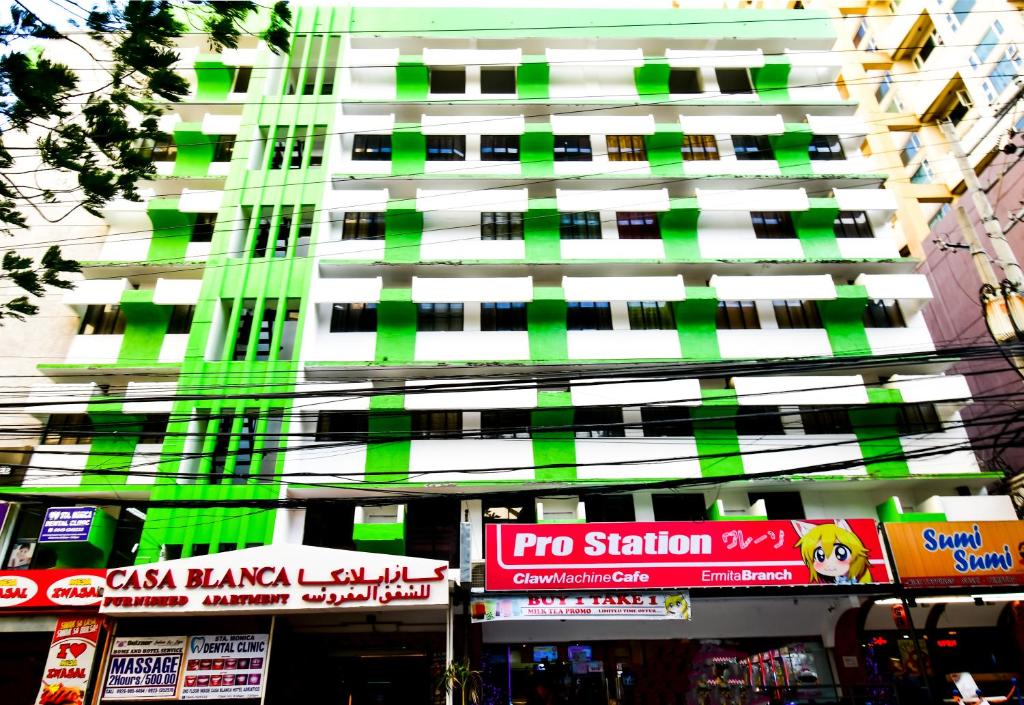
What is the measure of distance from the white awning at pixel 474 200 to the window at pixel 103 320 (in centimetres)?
1001

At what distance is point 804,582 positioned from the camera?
13031mm

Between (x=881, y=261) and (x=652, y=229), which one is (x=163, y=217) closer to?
(x=652, y=229)

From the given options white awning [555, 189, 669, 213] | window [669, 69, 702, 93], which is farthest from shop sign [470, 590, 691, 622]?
window [669, 69, 702, 93]

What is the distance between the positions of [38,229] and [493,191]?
16080 mm

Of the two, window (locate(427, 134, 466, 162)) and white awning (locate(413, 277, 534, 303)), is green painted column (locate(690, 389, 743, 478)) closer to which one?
white awning (locate(413, 277, 534, 303))

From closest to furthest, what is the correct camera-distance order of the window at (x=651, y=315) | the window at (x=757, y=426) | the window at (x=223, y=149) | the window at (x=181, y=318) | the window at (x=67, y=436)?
the window at (x=67, y=436) → the window at (x=757, y=426) → the window at (x=181, y=318) → the window at (x=651, y=315) → the window at (x=223, y=149)

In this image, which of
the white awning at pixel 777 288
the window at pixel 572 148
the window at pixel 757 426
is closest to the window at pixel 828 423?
the window at pixel 757 426

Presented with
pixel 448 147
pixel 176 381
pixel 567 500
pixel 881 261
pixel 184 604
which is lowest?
pixel 184 604

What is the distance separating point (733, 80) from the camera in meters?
24.8

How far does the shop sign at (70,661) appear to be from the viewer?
41.0 feet

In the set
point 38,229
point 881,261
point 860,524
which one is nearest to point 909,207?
point 881,261

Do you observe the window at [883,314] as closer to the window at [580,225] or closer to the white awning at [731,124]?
the white awning at [731,124]

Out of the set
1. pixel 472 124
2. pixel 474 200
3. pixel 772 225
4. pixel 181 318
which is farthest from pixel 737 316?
pixel 181 318

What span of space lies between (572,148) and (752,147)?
21.1ft
